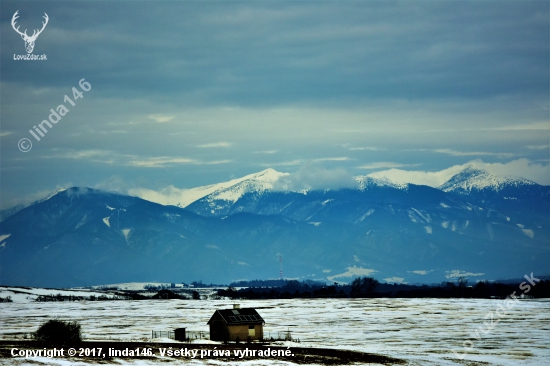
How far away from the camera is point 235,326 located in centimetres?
12388

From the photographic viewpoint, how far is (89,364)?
88.1 m

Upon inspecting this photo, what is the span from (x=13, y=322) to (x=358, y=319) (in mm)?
70843

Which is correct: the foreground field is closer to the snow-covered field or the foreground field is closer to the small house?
the snow-covered field

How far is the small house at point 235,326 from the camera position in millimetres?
123562

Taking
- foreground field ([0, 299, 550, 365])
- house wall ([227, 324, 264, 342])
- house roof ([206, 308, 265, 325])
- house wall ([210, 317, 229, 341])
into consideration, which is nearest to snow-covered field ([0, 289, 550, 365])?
foreground field ([0, 299, 550, 365])

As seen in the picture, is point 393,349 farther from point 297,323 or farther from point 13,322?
point 13,322

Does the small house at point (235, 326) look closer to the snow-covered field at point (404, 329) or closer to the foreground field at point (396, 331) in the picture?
the foreground field at point (396, 331)

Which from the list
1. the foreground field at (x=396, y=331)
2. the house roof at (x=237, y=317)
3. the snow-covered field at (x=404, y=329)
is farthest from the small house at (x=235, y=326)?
the snow-covered field at (x=404, y=329)

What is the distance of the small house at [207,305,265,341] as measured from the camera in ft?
405

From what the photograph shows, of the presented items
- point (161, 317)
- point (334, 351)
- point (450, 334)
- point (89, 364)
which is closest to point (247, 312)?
point (334, 351)

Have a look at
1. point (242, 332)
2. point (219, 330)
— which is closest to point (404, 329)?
point (242, 332)

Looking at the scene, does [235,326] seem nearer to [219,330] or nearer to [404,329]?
[219,330]

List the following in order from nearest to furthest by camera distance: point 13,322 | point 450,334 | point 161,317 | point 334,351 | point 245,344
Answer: point 334,351, point 245,344, point 450,334, point 13,322, point 161,317

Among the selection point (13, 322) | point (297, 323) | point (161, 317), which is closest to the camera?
point (297, 323)
